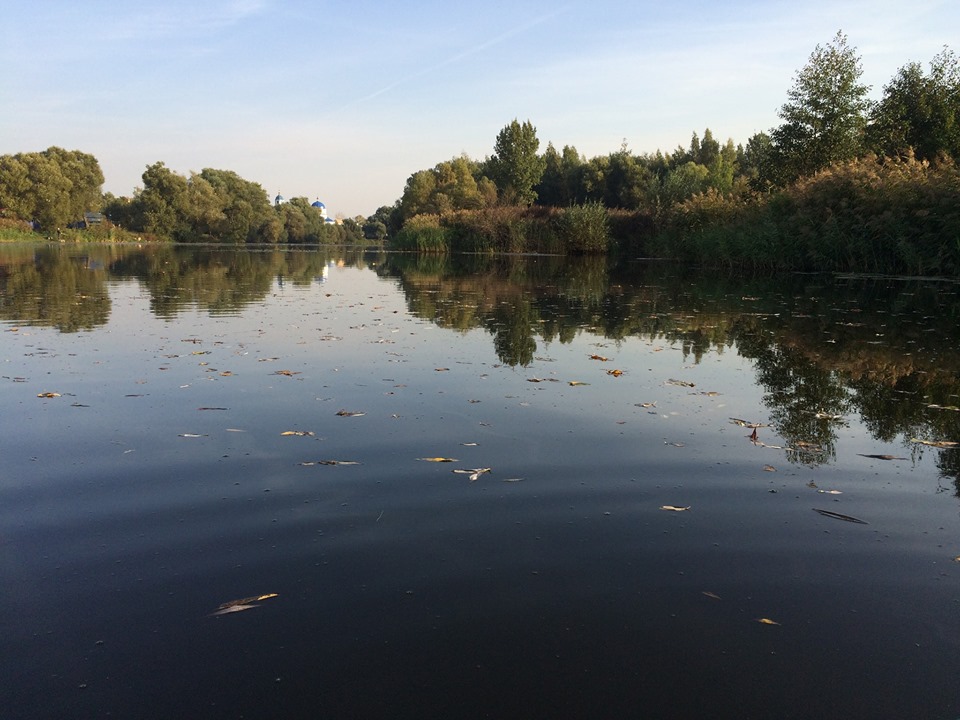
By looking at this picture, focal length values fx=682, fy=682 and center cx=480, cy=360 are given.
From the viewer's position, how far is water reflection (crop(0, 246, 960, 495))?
6.36 meters

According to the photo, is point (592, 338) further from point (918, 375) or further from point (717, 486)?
point (717, 486)

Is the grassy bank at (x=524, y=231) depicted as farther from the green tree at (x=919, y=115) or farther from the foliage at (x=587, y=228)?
the green tree at (x=919, y=115)

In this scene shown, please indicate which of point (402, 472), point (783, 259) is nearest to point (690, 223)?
point (783, 259)

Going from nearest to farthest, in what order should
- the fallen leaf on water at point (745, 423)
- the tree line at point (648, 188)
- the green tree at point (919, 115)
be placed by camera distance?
the fallen leaf on water at point (745, 423)
the tree line at point (648, 188)
the green tree at point (919, 115)

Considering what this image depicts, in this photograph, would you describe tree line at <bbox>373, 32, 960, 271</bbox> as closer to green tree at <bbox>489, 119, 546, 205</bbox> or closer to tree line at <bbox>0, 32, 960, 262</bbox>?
tree line at <bbox>0, 32, 960, 262</bbox>

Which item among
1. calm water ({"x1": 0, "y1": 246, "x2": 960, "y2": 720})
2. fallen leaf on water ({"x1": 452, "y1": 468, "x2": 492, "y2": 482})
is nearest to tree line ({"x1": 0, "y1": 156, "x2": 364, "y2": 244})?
calm water ({"x1": 0, "y1": 246, "x2": 960, "y2": 720})

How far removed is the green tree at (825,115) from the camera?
3500cm

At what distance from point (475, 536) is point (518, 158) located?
249ft

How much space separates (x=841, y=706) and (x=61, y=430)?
Answer: 5.45 m

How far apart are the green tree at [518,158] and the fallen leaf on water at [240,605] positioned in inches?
2933

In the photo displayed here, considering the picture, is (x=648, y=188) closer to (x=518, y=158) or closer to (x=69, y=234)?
(x=518, y=158)

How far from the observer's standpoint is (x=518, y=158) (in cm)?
7556

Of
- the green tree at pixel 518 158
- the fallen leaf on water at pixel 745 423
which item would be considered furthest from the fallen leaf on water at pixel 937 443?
the green tree at pixel 518 158

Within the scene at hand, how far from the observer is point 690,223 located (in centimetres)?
3619
